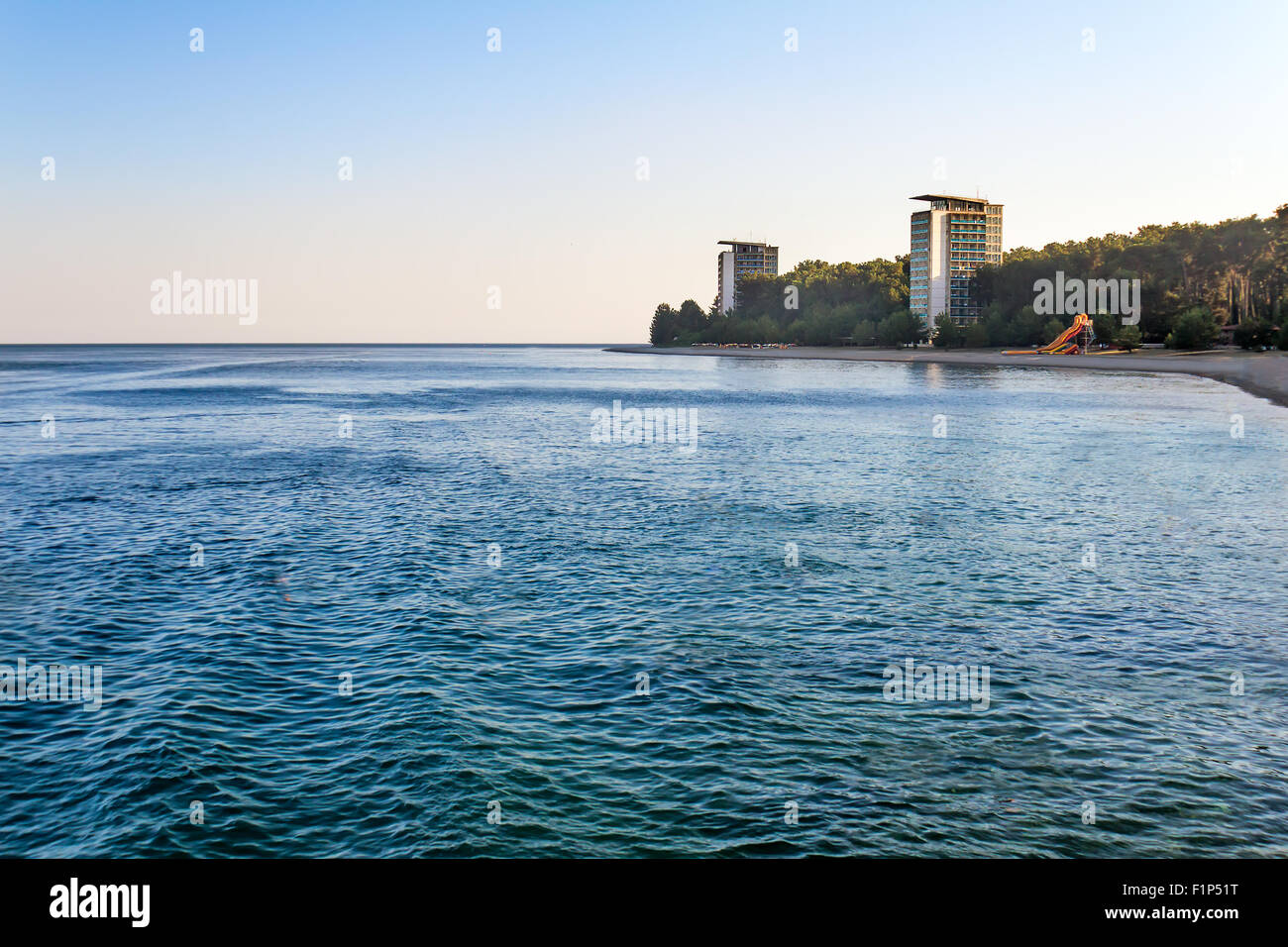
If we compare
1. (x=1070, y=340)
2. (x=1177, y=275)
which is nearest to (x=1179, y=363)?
(x=1070, y=340)

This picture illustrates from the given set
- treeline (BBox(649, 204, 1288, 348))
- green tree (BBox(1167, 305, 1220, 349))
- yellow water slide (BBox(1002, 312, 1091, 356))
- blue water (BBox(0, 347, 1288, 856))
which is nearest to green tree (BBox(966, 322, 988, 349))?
treeline (BBox(649, 204, 1288, 348))

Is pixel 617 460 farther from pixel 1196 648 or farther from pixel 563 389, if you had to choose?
pixel 563 389

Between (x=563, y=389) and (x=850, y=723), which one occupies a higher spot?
(x=563, y=389)

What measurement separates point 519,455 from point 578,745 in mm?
38867

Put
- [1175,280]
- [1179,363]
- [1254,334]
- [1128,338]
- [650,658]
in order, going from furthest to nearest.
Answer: [1175,280] < [1128,338] < [1254,334] < [1179,363] < [650,658]

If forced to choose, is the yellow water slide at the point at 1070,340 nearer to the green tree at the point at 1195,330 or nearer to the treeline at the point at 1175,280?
the treeline at the point at 1175,280

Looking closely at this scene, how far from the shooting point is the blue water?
42.7ft

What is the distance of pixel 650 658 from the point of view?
19.2 meters

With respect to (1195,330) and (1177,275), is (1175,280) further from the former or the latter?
(1195,330)

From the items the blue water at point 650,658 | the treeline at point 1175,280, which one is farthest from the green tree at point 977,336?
the blue water at point 650,658
